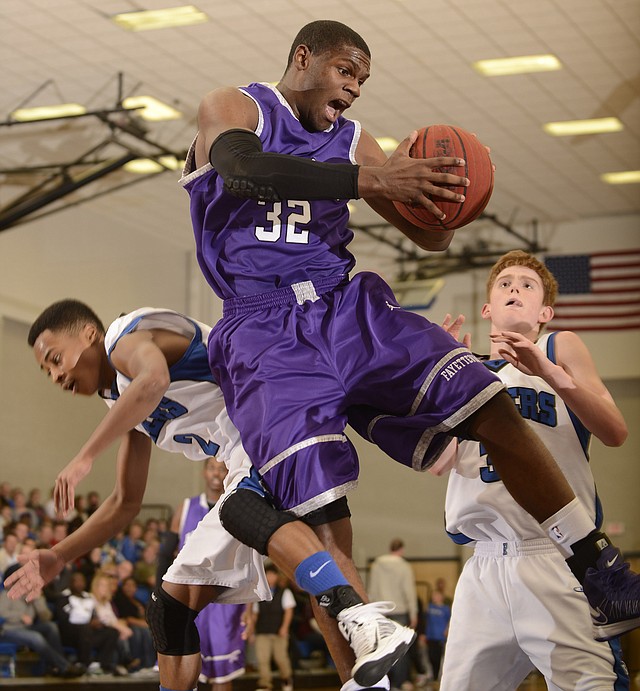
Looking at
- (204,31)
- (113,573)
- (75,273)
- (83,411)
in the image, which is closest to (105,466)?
(83,411)

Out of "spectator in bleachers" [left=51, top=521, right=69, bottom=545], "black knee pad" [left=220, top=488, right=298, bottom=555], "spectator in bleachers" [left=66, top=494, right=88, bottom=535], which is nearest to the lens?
"black knee pad" [left=220, top=488, right=298, bottom=555]

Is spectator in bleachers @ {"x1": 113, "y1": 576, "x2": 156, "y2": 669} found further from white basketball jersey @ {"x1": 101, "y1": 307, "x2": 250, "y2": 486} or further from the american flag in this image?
white basketball jersey @ {"x1": 101, "y1": 307, "x2": 250, "y2": 486}

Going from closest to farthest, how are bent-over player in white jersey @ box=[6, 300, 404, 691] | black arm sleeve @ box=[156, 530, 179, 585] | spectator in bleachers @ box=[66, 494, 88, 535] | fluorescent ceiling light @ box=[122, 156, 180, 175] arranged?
bent-over player in white jersey @ box=[6, 300, 404, 691] < black arm sleeve @ box=[156, 530, 179, 585] < spectator in bleachers @ box=[66, 494, 88, 535] < fluorescent ceiling light @ box=[122, 156, 180, 175]

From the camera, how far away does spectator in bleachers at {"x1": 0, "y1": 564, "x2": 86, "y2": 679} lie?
1092 centimetres

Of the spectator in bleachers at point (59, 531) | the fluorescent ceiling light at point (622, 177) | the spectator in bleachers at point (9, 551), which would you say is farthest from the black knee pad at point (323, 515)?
the fluorescent ceiling light at point (622, 177)

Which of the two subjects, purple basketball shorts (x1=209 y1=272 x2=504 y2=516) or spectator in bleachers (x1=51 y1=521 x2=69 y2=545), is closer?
purple basketball shorts (x1=209 y1=272 x2=504 y2=516)

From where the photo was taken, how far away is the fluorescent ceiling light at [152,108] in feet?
42.8

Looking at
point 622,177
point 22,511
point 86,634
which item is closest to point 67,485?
point 86,634

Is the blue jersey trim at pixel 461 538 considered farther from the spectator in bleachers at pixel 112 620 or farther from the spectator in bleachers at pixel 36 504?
the spectator in bleachers at pixel 36 504

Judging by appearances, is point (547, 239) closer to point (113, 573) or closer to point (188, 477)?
point (188, 477)

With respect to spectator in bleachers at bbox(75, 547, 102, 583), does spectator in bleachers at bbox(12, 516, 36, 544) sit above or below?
above

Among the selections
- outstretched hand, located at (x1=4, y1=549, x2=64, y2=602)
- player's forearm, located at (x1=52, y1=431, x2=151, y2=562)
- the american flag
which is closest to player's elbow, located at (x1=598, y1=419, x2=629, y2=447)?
player's forearm, located at (x1=52, y1=431, x2=151, y2=562)

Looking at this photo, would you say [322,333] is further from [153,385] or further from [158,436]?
[158,436]

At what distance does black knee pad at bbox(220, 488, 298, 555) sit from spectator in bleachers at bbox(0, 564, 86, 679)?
27.7ft
